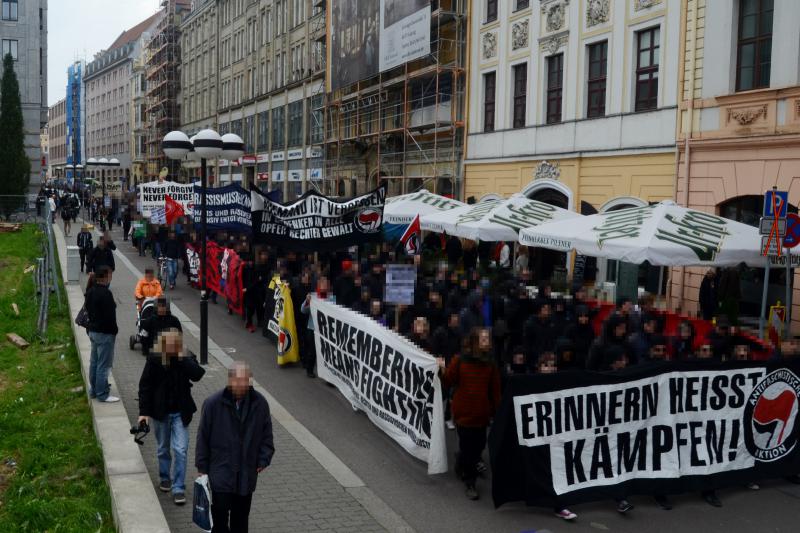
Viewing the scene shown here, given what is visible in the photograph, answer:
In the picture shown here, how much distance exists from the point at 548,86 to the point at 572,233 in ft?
41.2

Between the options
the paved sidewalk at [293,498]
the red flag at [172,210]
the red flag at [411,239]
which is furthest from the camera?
the red flag at [172,210]

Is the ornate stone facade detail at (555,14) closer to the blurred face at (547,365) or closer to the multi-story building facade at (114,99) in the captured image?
the blurred face at (547,365)

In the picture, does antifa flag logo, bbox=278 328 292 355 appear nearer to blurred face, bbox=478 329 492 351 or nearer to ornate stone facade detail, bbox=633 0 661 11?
blurred face, bbox=478 329 492 351

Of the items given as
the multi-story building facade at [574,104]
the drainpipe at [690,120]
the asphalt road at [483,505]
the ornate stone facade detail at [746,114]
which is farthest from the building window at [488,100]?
the asphalt road at [483,505]

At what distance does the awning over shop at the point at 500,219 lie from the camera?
57.5 ft

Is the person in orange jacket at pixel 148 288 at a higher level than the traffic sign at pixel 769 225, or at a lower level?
lower

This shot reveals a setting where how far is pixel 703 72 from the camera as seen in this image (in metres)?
19.8

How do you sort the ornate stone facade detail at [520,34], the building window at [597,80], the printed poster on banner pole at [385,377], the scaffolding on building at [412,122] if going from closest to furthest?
the printed poster on banner pole at [385,377] < the building window at [597,80] < the ornate stone facade detail at [520,34] < the scaffolding on building at [412,122]

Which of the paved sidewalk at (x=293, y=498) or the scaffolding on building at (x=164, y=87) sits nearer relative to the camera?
the paved sidewalk at (x=293, y=498)

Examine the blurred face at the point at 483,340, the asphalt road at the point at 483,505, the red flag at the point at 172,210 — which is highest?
the red flag at the point at 172,210

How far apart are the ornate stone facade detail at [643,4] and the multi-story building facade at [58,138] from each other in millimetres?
133758

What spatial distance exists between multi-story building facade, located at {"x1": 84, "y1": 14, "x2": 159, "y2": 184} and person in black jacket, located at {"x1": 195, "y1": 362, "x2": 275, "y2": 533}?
333ft

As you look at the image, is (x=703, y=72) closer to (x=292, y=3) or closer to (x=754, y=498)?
(x=754, y=498)

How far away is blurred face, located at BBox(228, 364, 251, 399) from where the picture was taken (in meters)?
6.42
